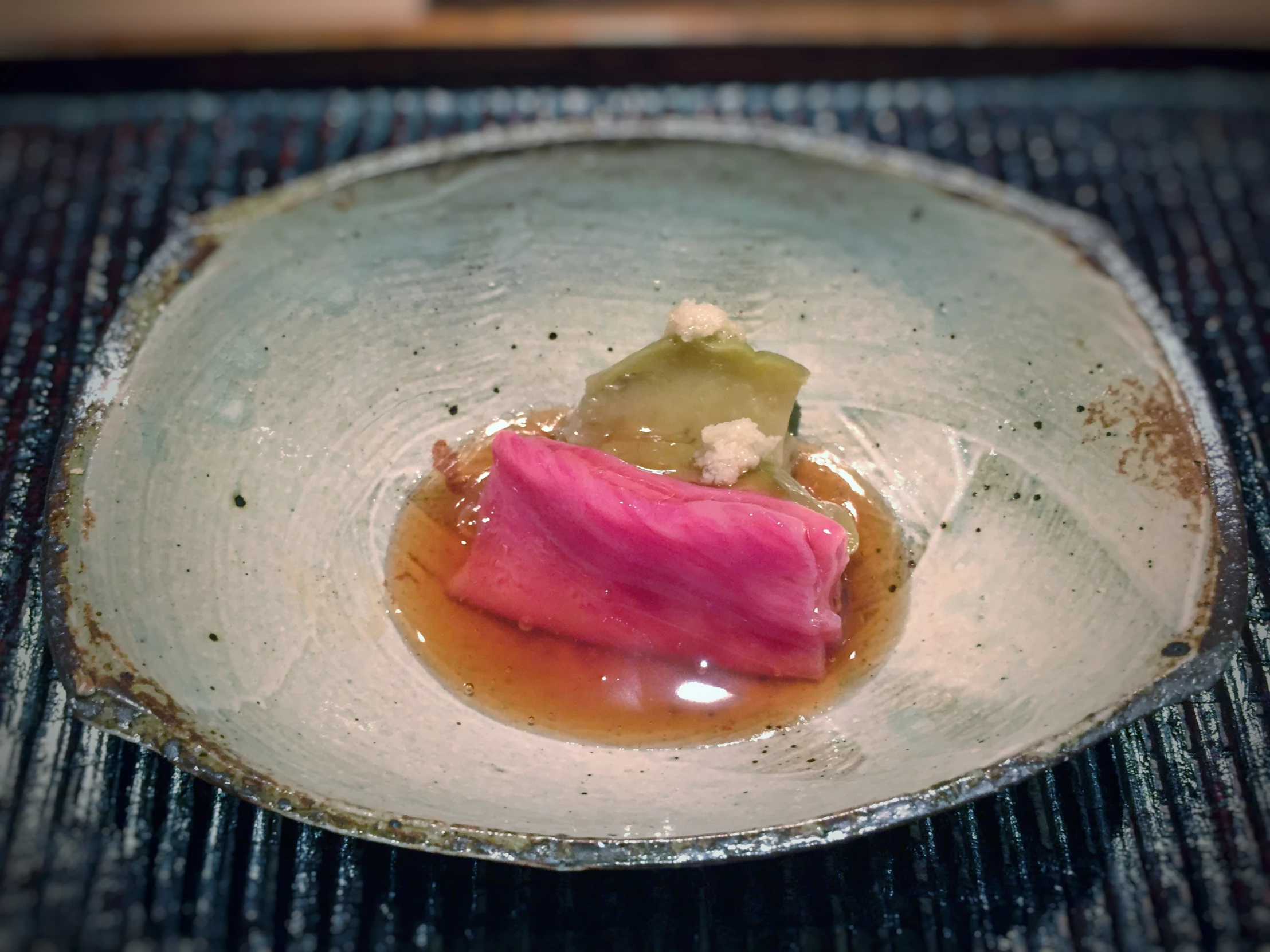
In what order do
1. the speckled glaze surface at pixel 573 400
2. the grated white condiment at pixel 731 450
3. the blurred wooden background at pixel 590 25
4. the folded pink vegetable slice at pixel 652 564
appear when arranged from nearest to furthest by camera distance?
the speckled glaze surface at pixel 573 400
the folded pink vegetable slice at pixel 652 564
the grated white condiment at pixel 731 450
the blurred wooden background at pixel 590 25

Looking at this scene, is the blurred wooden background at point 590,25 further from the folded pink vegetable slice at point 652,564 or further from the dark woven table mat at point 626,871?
the folded pink vegetable slice at point 652,564

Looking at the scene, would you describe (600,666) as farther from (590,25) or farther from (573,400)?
(590,25)

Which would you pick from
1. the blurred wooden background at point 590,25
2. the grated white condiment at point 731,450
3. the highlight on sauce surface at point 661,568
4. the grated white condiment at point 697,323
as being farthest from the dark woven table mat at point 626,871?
the blurred wooden background at point 590,25

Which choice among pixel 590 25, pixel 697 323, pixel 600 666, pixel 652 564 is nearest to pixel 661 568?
pixel 652 564

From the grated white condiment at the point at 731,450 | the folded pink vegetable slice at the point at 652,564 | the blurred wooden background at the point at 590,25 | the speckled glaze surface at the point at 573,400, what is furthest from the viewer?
the blurred wooden background at the point at 590,25

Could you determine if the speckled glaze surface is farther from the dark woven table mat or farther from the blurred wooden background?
the blurred wooden background

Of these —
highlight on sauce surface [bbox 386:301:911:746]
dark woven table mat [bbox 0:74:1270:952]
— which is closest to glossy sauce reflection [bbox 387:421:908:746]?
highlight on sauce surface [bbox 386:301:911:746]

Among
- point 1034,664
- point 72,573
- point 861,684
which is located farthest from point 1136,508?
point 72,573
